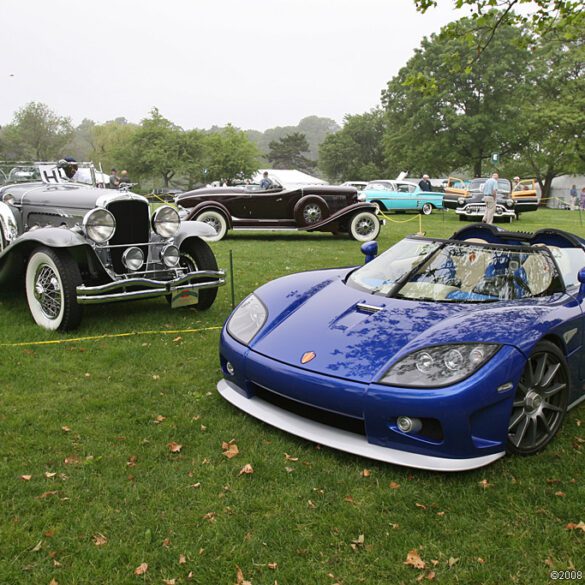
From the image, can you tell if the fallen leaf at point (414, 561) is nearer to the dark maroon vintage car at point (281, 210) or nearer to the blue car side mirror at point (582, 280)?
the blue car side mirror at point (582, 280)

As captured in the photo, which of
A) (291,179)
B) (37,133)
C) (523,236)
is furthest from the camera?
(37,133)

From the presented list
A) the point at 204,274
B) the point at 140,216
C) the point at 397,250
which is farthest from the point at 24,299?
the point at 397,250

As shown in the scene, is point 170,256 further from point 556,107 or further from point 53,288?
point 556,107

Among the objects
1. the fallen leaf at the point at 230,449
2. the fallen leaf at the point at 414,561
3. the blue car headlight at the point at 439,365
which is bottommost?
the fallen leaf at the point at 414,561

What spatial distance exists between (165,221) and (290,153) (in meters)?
88.6

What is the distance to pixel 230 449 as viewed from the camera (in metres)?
3.19

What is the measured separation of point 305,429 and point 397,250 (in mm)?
1833

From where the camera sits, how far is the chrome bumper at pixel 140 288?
5098mm

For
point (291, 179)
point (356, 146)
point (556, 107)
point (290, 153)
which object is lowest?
point (291, 179)

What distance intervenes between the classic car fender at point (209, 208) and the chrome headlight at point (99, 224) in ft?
26.2

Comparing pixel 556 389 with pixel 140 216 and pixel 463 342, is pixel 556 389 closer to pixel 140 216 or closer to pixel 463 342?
pixel 463 342

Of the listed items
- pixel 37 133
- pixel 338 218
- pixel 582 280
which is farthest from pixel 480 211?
pixel 37 133

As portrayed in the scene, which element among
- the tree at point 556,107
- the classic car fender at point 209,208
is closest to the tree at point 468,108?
the tree at point 556,107

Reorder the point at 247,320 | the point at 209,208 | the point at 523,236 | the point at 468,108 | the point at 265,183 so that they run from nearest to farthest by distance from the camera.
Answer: the point at 247,320, the point at 523,236, the point at 209,208, the point at 265,183, the point at 468,108
